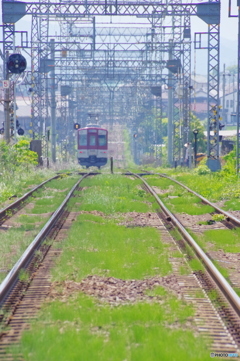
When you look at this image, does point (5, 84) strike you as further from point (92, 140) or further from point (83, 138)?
point (83, 138)

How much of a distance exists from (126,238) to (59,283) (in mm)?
4152

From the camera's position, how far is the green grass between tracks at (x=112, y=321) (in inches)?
219

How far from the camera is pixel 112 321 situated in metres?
6.60

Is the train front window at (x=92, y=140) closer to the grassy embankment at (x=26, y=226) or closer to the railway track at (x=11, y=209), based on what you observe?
the grassy embankment at (x=26, y=226)

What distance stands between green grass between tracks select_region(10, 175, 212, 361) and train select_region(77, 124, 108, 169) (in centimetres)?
4564

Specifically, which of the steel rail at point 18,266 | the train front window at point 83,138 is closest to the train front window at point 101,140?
the train front window at point 83,138

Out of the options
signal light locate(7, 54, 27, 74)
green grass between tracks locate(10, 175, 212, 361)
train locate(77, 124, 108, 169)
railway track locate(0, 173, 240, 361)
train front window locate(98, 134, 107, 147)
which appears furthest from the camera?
train front window locate(98, 134, 107, 147)

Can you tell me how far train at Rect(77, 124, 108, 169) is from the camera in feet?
186

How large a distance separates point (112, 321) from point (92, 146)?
165 feet

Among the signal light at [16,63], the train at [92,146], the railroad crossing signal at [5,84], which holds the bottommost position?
the train at [92,146]

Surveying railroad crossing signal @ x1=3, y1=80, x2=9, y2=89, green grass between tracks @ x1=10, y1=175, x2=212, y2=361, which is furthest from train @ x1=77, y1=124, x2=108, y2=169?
green grass between tracks @ x1=10, y1=175, x2=212, y2=361

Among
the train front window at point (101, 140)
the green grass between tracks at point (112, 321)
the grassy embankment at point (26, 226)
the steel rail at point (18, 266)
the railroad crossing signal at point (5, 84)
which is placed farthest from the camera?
the train front window at point (101, 140)

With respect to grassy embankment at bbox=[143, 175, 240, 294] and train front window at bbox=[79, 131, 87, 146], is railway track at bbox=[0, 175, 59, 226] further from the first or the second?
train front window at bbox=[79, 131, 87, 146]

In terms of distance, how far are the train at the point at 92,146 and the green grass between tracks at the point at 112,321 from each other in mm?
45644
